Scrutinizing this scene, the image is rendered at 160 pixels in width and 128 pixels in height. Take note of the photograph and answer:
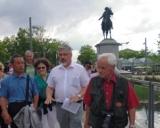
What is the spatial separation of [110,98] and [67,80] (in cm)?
221

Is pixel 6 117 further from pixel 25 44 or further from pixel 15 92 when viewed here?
pixel 25 44

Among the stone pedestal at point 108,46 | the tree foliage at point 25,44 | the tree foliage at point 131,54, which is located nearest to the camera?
the stone pedestal at point 108,46

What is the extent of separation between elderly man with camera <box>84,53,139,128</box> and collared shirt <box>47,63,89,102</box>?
6.52ft

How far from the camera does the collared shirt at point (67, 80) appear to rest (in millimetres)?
8156

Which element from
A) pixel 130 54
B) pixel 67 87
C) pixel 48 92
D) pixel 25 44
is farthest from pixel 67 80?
pixel 130 54

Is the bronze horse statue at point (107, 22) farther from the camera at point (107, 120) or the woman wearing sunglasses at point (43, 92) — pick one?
the camera at point (107, 120)

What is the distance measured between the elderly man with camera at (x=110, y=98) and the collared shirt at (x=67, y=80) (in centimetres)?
199

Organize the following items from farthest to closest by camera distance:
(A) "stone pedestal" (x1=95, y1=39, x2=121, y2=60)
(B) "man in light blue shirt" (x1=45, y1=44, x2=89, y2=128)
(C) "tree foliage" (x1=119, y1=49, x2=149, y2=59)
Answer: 1. (C) "tree foliage" (x1=119, y1=49, x2=149, y2=59)
2. (A) "stone pedestal" (x1=95, y1=39, x2=121, y2=60)
3. (B) "man in light blue shirt" (x1=45, y1=44, x2=89, y2=128)

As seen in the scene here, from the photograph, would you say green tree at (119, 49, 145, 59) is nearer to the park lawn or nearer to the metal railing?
the park lawn

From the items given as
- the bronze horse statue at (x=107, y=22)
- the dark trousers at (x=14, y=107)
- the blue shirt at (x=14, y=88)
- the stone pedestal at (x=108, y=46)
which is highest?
the bronze horse statue at (x=107, y=22)

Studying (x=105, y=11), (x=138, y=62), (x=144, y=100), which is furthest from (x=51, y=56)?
(x=144, y=100)

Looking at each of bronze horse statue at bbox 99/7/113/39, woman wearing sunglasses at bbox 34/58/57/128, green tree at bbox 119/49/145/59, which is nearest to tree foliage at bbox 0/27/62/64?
bronze horse statue at bbox 99/7/113/39

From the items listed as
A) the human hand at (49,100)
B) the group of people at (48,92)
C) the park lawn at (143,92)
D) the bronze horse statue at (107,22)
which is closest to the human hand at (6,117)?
the group of people at (48,92)

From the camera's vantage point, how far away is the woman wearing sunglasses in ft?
28.6
